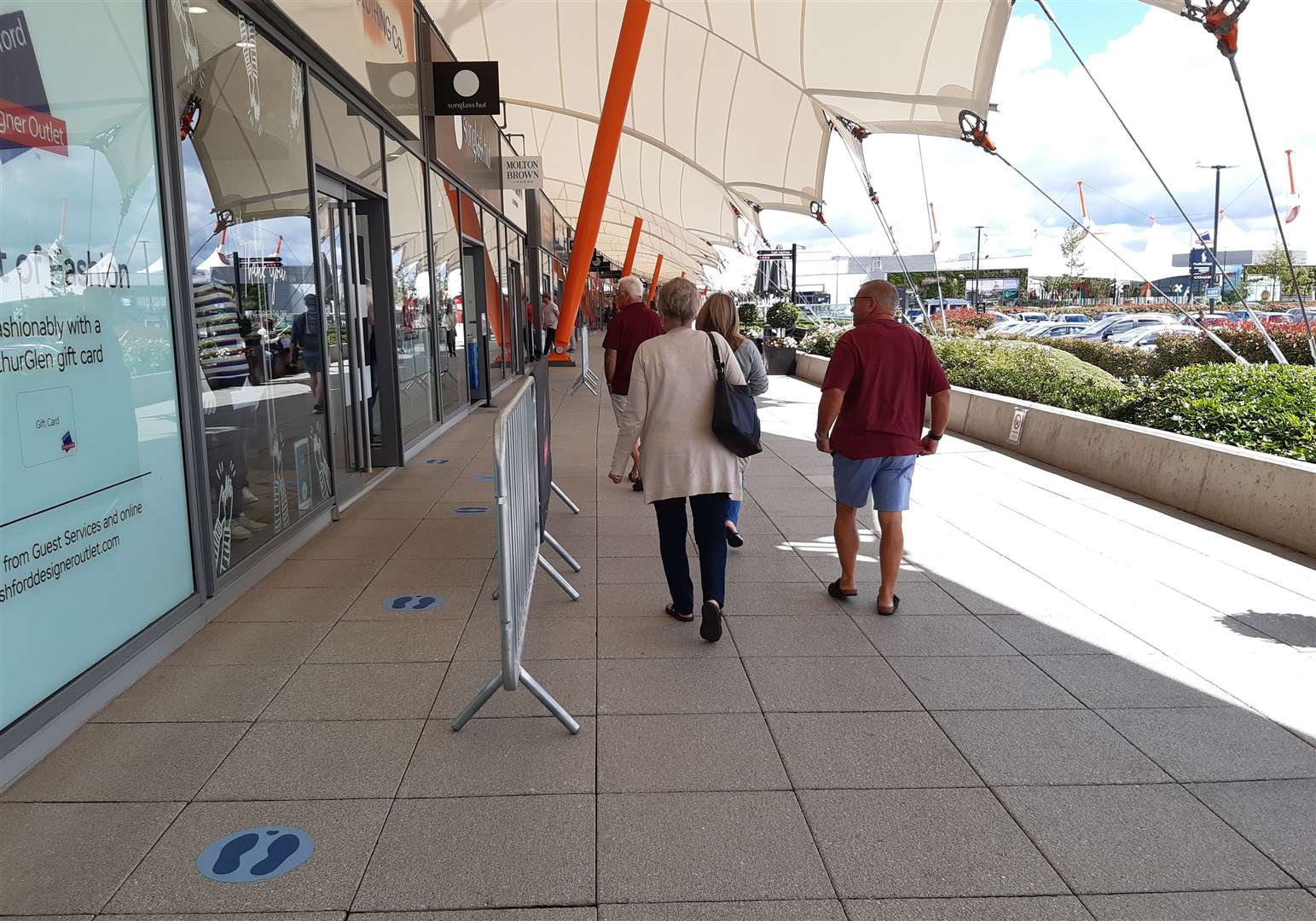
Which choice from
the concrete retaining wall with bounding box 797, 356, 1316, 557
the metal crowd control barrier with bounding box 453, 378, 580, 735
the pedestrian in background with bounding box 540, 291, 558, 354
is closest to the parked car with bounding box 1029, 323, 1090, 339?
the pedestrian in background with bounding box 540, 291, 558, 354

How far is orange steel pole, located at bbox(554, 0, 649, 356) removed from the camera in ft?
33.2

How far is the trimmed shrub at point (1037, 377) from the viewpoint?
1062 centimetres

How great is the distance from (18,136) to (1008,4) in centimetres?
1118

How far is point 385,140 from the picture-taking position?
9516 millimetres

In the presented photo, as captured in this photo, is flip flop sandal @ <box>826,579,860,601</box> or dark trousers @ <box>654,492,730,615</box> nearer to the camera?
dark trousers @ <box>654,492,730,615</box>

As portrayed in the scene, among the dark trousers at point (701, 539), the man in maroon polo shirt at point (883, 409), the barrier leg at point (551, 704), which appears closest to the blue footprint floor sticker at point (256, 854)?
the barrier leg at point (551, 704)

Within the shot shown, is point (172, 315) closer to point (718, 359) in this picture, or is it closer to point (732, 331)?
point (718, 359)

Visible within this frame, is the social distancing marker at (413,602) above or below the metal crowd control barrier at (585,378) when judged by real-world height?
below

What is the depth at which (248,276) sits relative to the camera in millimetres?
5859

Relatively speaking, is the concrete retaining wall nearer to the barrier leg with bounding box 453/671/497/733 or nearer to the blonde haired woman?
the blonde haired woman

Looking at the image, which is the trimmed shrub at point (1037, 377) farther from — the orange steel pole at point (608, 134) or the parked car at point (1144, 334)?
the parked car at point (1144, 334)

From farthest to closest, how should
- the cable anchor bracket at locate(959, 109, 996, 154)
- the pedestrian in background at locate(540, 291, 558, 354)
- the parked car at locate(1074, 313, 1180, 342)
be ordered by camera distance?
the parked car at locate(1074, 313, 1180, 342), the pedestrian in background at locate(540, 291, 558, 354), the cable anchor bracket at locate(959, 109, 996, 154)

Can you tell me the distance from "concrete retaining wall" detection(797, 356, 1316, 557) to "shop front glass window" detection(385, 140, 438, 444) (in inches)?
273

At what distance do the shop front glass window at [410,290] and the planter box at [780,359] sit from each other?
11.7 meters
